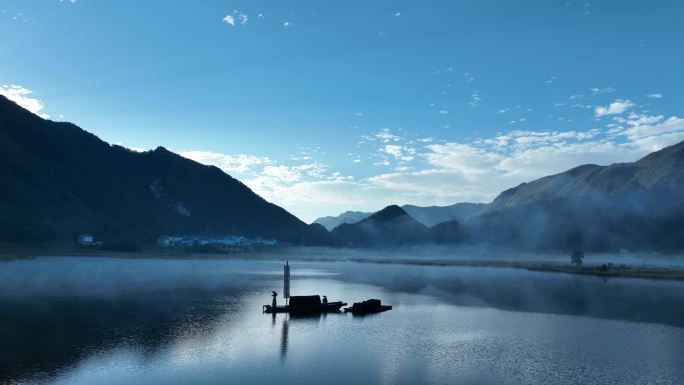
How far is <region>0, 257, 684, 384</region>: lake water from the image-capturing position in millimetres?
34438

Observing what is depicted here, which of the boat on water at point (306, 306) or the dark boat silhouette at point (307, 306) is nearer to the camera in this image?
the boat on water at point (306, 306)

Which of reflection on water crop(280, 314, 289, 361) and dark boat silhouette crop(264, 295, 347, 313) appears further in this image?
dark boat silhouette crop(264, 295, 347, 313)

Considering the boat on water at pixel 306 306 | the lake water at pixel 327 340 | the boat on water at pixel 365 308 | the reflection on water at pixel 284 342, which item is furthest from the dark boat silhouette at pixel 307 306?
the reflection on water at pixel 284 342

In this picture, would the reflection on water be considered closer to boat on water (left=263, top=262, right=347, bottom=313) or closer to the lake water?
the lake water

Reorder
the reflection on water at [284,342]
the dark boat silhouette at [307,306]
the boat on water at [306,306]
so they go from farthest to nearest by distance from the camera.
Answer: the dark boat silhouette at [307,306]
the boat on water at [306,306]
the reflection on water at [284,342]

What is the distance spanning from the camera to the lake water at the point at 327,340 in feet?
113

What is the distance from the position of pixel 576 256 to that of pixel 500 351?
162773 millimetres

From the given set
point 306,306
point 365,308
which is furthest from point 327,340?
point 306,306

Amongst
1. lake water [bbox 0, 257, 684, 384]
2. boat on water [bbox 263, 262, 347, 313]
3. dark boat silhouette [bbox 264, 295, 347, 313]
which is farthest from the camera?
dark boat silhouette [bbox 264, 295, 347, 313]

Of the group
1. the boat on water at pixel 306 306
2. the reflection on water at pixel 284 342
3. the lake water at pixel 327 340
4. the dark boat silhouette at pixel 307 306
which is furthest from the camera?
the dark boat silhouette at pixel 307 306

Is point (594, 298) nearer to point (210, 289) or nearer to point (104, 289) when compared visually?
point (210, 289)

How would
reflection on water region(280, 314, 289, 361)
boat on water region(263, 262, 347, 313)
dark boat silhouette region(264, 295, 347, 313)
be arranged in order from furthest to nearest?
1. dark boat silhouette region(264, 295, 347, 313)
2. boat on water region(263, 262, 347, 313)
3. reflection on water region(280, 314, 289, 361)

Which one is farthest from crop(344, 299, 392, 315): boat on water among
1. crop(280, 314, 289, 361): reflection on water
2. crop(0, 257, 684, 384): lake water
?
crop(280, 314, 289, 361): reflection on water

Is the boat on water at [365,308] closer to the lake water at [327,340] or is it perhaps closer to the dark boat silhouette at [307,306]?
the lake water at [327,340]
